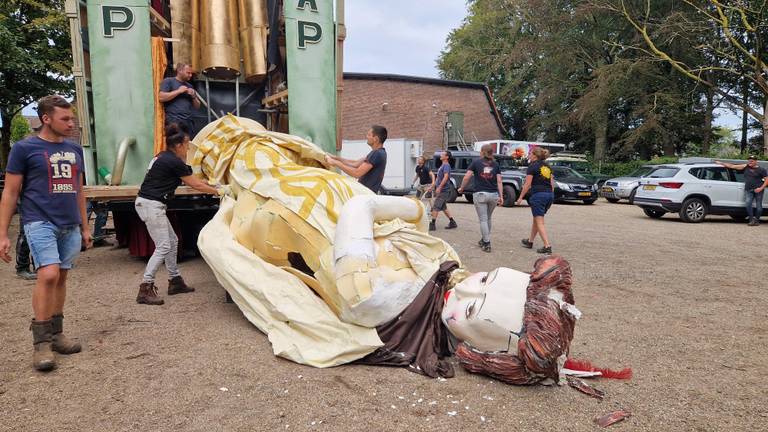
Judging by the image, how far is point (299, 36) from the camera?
5.65 meters

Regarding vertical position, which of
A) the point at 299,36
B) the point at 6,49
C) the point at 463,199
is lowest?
the point at 463,199

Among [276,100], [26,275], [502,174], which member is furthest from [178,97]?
[502,174]

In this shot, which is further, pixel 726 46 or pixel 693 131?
pixel 693 131

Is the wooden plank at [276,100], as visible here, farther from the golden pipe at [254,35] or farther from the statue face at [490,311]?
the statue face at [490,311]

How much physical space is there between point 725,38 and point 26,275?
26355 mm

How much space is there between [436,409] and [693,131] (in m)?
28.4

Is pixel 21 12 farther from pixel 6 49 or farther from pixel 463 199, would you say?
pixel 463 199

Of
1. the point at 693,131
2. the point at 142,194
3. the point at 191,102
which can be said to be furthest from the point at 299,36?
the point at 693,131

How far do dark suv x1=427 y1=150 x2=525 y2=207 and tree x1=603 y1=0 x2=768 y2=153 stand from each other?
9.38 metres

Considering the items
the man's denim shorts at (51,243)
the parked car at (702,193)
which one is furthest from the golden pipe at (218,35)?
the parked car at (702,193)

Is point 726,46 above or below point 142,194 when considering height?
above

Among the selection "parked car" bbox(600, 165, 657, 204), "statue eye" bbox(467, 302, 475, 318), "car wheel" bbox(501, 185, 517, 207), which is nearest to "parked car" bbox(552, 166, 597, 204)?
"parked car" bbox(600, 165, 657, 204)

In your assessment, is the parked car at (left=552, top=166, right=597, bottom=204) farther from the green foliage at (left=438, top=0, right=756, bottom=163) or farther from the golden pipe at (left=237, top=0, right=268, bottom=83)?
the golden pipe at (left=237, top=0, right=268, bottom=83)

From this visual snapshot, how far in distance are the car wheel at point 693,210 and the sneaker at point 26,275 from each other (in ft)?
43.5
